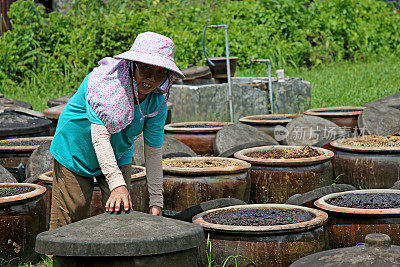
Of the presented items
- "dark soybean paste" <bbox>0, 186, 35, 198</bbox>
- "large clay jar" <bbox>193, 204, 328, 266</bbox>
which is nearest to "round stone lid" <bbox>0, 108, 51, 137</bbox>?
"dark soybean paste" <bbox>0, 186, 35, 198</bbox>

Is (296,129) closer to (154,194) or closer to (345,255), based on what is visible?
(154,194)

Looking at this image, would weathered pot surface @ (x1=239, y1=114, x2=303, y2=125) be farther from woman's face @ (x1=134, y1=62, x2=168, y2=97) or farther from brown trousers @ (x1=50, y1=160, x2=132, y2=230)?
woman's face @ (x1=134, y1=62, x2=168, y2=97)

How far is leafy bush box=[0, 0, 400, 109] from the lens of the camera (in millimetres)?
10133

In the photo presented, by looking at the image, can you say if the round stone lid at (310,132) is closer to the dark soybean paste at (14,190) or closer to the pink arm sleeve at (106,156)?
the dark soybean paste at (14,190)

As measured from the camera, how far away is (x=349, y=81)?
10.3 meters

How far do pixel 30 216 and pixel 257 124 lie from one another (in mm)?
3134

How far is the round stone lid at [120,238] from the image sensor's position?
85.5 inches

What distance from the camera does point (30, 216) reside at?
3721 mm

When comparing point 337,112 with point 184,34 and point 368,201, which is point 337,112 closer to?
point 368,201

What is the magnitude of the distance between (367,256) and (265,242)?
874 mm

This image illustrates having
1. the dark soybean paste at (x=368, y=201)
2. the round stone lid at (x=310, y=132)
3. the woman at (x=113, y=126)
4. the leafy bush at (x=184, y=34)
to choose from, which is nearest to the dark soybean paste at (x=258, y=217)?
the dark soybean paste at (x=368, y=201)

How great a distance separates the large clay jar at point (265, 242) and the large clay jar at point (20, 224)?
1.28 meters

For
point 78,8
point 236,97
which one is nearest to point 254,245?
point 236,97

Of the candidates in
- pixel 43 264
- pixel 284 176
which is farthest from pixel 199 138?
pixel 43 264
